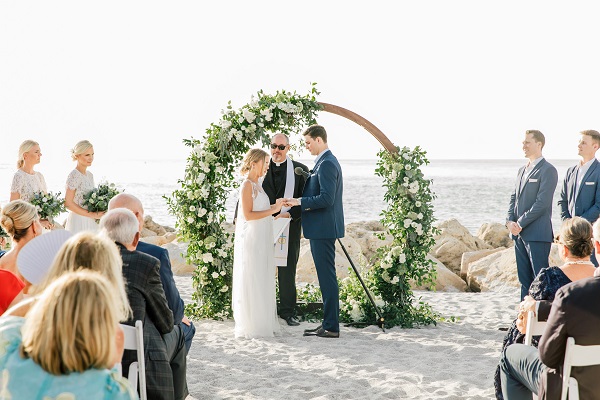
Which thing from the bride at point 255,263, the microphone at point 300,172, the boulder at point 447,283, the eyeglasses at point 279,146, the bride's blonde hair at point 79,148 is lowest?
the boulder at point 447,283

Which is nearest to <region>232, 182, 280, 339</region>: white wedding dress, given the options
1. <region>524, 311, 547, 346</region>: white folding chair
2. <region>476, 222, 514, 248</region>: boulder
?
<region>524, 311, 547, 346</region>: white folding chair

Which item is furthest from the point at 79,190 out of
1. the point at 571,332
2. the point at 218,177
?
the point at 571,332

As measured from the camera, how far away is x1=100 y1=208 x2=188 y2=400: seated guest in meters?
3.59

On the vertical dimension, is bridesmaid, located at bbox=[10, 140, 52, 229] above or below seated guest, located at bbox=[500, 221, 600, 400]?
above

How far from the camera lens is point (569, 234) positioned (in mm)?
3992

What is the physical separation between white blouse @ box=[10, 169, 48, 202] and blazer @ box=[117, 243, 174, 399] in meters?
4.35

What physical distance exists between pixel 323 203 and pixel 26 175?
3.38 m

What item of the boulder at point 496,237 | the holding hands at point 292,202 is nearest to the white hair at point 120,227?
the holding hands at point 292,202

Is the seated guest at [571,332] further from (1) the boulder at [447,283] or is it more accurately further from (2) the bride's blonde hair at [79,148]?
(1) the boulder at [447,283]

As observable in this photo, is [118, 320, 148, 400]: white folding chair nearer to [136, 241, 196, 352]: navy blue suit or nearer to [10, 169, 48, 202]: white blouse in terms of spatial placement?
[136, 241, 196, 352]: navy blue suit

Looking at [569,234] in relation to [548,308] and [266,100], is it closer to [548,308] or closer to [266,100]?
[548,308]

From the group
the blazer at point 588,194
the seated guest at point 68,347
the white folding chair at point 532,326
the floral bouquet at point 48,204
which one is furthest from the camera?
the floral bouquet at point 48,204

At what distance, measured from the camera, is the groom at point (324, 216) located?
6.84 metres

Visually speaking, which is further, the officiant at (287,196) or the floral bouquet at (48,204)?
the officiant at (287,196)
